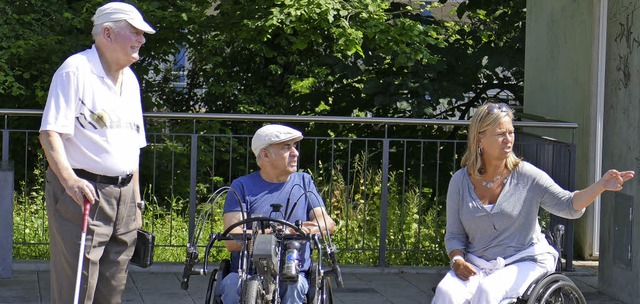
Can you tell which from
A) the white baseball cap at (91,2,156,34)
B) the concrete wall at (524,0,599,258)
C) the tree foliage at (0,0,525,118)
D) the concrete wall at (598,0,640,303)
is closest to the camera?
the white baseball cap at (91,2,156,34)

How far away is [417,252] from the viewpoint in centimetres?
951

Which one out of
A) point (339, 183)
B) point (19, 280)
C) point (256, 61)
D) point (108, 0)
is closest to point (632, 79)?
point (339, 183)

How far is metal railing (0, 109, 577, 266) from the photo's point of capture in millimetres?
8883

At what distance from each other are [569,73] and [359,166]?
2573 mm

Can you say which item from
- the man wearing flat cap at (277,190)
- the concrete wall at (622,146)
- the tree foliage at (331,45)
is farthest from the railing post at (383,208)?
the tree foliage at (331,45)

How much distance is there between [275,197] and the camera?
18.3 feet

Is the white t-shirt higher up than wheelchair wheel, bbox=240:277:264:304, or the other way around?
the white t-shirt

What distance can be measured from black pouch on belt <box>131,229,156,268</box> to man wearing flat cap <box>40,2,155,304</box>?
16cm

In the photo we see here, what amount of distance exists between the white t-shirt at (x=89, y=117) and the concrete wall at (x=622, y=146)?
146 inches

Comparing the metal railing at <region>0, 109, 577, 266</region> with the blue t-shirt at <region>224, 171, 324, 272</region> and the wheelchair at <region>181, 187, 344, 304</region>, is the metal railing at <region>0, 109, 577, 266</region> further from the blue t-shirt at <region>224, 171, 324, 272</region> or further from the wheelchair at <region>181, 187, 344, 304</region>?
the wheelchair at <region>181, 187, 344, 304</region>

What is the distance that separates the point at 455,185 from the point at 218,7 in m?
9.64

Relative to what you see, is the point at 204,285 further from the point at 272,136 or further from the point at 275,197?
the point at 272,136

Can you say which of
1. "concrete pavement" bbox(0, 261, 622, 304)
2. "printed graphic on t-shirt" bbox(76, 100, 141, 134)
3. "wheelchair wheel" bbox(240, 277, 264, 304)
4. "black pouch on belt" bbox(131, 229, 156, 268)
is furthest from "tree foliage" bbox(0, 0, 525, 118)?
"wheelchair wheel" bbox(240, 277, 264, 304)

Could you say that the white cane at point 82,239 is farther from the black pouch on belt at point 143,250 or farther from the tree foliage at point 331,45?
the tree foliage at point 331,45
